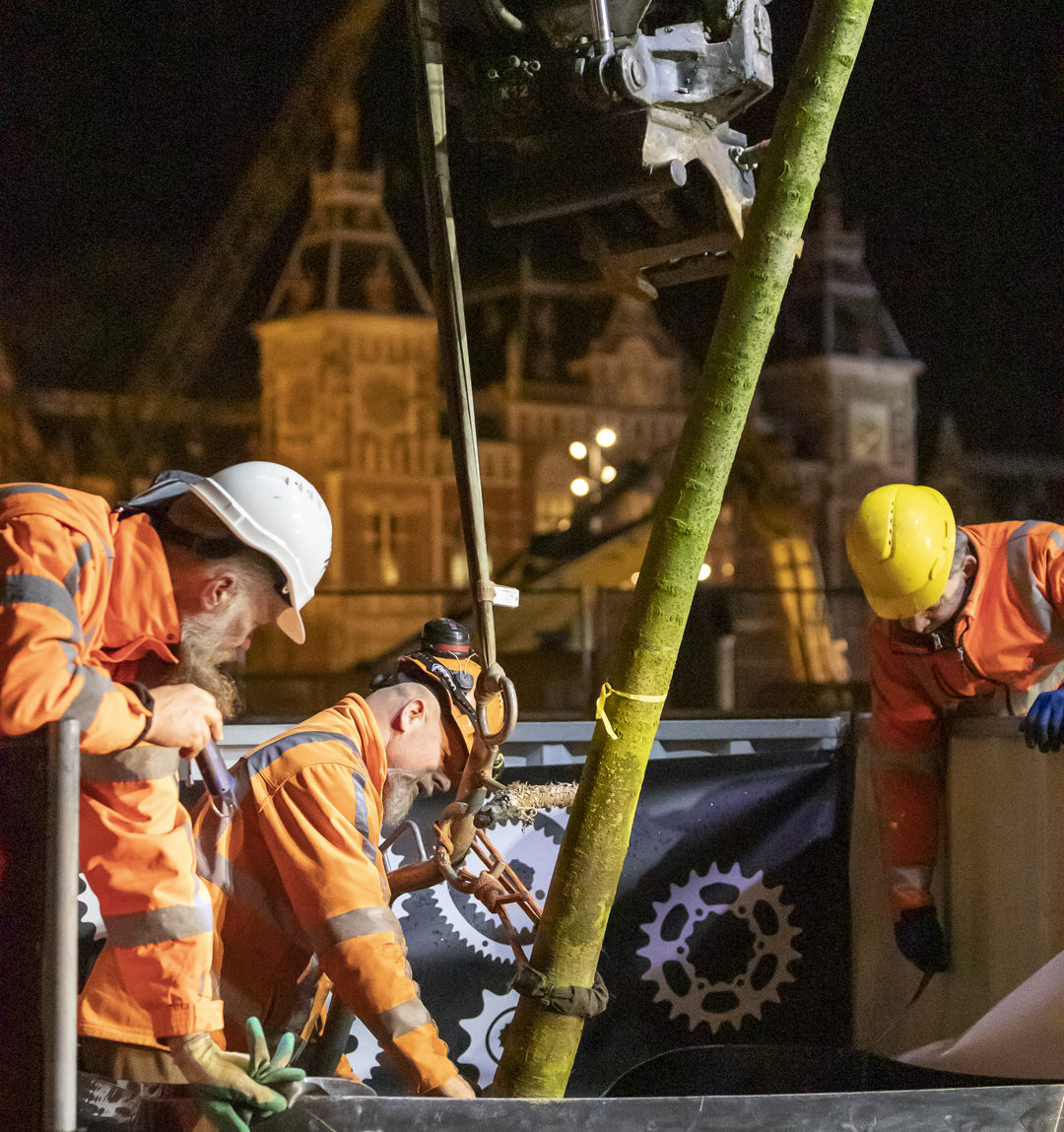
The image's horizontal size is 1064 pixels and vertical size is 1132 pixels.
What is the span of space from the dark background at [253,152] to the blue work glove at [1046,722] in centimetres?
1217

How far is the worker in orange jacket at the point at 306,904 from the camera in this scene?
9.50 ft

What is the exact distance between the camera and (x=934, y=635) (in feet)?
13.9

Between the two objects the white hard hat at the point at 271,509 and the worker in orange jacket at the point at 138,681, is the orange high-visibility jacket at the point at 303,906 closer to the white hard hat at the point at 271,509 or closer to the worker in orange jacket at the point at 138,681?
the worker in orange jacket at the point at 138,681

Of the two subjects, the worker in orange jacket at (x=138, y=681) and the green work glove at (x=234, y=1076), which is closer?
the worker in orange jacket at (x=138, y=681)

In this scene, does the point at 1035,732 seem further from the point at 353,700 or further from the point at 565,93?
the point at 565,93

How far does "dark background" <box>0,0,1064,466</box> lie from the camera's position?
1609cm

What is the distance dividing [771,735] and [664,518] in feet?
7.76

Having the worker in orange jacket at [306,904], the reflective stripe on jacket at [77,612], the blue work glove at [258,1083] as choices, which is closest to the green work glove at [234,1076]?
the blue work glove at [258,1083]

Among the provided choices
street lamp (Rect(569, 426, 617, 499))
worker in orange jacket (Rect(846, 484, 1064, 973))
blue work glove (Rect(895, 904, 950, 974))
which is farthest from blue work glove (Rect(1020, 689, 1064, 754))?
street lamp (Rect(569, 426, 617, 499))

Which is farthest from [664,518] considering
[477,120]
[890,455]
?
[890,455]

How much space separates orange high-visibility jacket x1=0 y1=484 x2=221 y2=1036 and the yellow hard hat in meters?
2.34

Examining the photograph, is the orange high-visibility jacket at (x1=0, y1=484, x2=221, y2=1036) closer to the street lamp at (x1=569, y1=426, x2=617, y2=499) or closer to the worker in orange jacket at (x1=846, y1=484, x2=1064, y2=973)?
the worker in orange jacket at (x1=846, y1=484, x2=1064, y2=973)

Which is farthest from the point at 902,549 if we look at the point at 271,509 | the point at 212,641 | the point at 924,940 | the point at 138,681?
the point at 138,681

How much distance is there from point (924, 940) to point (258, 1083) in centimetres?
243
